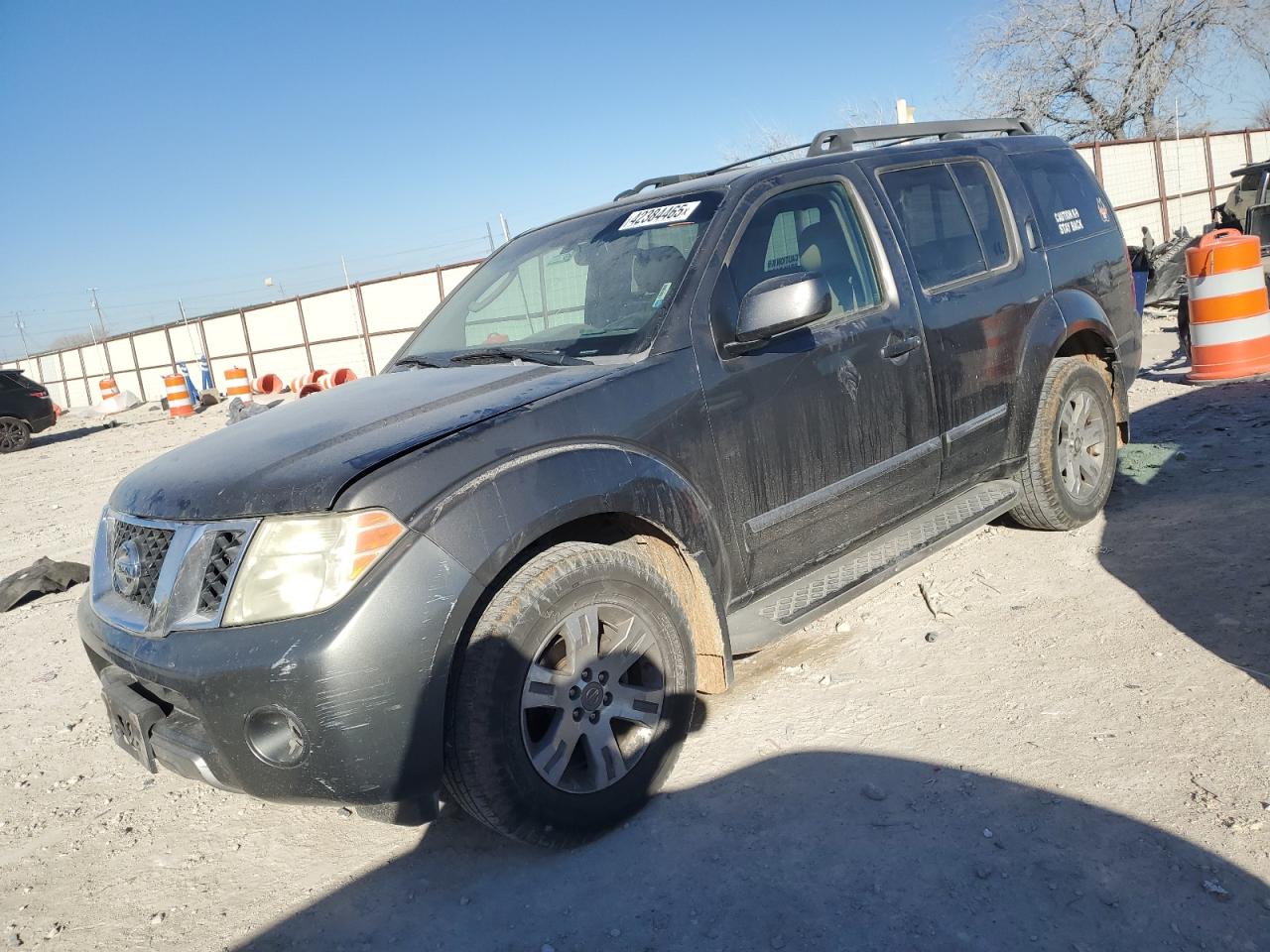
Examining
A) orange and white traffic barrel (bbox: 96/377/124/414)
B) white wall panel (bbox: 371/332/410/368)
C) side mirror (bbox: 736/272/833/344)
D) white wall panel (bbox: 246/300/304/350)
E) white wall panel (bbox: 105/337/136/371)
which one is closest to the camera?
side mirror (bbox: 736/272/833/344)

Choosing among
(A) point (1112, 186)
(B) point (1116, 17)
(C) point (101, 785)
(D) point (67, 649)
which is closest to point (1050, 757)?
(C) point (101, 785)

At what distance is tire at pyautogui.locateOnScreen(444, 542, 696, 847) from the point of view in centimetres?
244

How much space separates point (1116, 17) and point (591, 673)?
3225cm

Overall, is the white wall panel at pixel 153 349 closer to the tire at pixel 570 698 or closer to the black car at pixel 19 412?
the black car at pixel 19 412

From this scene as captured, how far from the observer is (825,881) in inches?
96.7

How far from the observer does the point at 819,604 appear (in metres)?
3.29

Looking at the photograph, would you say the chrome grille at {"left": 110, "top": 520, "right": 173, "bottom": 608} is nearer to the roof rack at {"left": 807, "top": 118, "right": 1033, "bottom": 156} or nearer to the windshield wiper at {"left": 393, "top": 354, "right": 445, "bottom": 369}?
the windshield wiper at {"left": 393, "top": 354, "right": 445, "bottom": 369}

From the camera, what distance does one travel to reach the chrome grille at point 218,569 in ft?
7.77

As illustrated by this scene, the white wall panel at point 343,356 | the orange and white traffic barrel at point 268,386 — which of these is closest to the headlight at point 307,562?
the white wall panel at point 343,356

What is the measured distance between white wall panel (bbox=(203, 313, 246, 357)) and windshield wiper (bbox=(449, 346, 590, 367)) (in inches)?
934

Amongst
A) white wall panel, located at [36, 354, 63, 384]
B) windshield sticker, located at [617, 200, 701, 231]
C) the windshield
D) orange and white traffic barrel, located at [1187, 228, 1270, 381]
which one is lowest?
orange and white traffic barrel, located at [1187, 228, 1270, 381]

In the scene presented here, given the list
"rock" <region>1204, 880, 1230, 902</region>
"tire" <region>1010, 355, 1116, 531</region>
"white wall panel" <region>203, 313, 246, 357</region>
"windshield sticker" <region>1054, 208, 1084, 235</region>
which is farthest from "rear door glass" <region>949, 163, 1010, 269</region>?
"white wall panel" <region>203, 313, 246, 357</region>

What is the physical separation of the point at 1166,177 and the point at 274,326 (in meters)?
20.8

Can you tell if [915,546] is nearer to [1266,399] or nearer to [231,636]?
[231,636]
